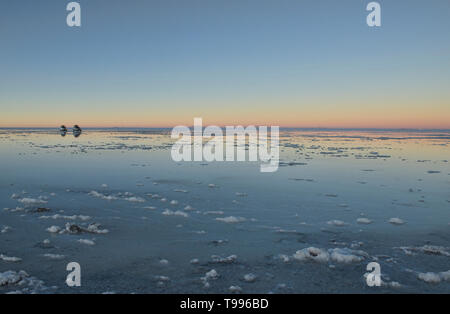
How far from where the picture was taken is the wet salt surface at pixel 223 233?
4480mm

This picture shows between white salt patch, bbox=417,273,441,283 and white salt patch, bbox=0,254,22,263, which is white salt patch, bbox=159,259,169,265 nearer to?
white salt patch, bbox=0,254,22,263

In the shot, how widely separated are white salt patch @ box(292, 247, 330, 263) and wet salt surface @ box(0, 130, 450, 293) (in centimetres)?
2

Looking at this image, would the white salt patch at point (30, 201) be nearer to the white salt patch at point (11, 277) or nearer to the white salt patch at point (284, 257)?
the white salt patch at point (11, 277)

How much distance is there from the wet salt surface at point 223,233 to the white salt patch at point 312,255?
18mm

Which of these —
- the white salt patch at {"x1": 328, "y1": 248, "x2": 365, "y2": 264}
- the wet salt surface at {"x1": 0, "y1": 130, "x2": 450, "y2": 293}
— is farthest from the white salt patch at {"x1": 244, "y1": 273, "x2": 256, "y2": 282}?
the white salt patch at {"x1": 328, "y1": 248, "x2": 365, "y2": 264}

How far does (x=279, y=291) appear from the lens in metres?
4.20

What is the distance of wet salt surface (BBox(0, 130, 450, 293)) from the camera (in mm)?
4480

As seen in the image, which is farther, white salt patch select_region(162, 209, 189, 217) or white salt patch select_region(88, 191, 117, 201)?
white salt patch select_region(88, 191, 117, 201)

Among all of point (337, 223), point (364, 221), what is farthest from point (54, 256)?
point (364, 221)

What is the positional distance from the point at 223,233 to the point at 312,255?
1934mm

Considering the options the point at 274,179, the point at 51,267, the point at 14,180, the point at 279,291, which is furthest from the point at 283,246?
the point at 14,180

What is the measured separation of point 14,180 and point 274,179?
10171 millimetres

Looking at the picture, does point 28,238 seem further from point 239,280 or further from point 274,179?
point 274,179
